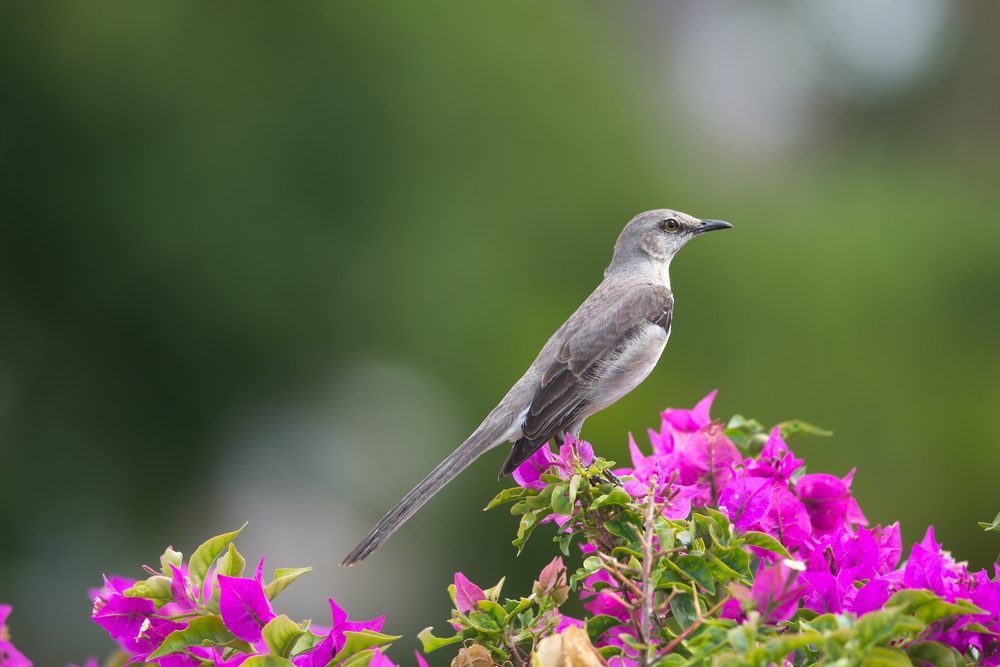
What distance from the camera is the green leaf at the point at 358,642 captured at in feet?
5.70

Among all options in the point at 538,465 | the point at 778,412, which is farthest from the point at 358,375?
the point at 538,465

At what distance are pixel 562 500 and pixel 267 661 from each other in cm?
61

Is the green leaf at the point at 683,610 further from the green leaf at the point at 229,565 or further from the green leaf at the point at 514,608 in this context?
the green leaf at the point at 229,565

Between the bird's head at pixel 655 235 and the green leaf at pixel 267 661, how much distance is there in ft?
10.7

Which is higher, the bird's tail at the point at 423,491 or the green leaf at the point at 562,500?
the green leaf at the point at 562,500

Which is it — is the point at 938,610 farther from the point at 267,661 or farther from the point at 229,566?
the point at 229,566

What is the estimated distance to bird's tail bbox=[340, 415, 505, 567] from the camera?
9.61 feet

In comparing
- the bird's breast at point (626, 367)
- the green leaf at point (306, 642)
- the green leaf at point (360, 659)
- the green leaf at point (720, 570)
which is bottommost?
the bird's breast at point (626, 367)

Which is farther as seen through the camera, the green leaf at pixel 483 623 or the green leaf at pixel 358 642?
the green leaf at pixel 483 623

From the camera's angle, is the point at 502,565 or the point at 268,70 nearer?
the point at 502,565

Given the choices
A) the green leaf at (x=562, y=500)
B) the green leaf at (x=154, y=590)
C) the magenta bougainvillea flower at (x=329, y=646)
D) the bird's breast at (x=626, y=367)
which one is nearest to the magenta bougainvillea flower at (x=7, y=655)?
the green leaf at (x=154, y=590)

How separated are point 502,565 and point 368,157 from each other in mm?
3817

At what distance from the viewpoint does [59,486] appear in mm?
9148

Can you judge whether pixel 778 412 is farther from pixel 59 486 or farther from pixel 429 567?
pixel 59 486
